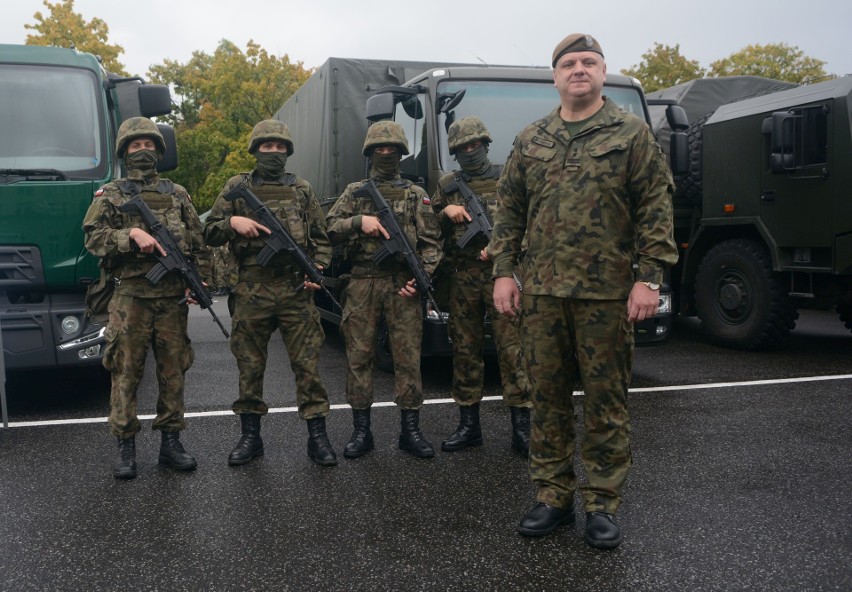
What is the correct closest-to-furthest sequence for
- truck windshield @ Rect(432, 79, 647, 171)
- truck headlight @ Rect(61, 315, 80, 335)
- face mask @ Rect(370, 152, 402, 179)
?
1. face mask @ Rect(370, 152, 402, 179)
2. truck headlight @ Rect(61, 315, 80, 335)
3. truck windshield @ Rect(432, 79, 647, 171)

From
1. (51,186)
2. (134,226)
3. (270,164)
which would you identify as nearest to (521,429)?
(270,164)

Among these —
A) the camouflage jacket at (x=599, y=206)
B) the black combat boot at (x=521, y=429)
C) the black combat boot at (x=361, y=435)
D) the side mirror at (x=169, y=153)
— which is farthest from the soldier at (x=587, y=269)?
the side mirror at (x=169, y=153)

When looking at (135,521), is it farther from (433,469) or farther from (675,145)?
(675,145)

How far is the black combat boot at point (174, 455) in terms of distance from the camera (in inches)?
161

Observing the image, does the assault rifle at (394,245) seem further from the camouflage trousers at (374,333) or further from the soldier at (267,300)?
the soldier at (267,300)

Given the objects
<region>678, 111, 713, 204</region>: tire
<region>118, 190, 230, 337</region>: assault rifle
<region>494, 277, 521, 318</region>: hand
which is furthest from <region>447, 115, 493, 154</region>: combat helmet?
<region>678, 111, 713, 204</region>: tire

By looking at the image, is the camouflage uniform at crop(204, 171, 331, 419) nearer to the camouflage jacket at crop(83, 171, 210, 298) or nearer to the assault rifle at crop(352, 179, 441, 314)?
the camouflage jacket at crop(83, 171, 210, 298)

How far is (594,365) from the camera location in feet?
10.3

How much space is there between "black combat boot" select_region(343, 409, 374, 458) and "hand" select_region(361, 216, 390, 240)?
1.01 meters

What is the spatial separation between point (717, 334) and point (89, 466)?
20.1ft

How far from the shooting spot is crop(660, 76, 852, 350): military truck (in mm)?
6629

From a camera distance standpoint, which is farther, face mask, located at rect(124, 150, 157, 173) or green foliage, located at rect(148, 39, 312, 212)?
green foliage, located at rect(148, 39, 312, 212)

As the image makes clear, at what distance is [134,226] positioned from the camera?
4129 mm

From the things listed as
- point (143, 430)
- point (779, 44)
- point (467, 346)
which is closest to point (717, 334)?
point (467, 346)
